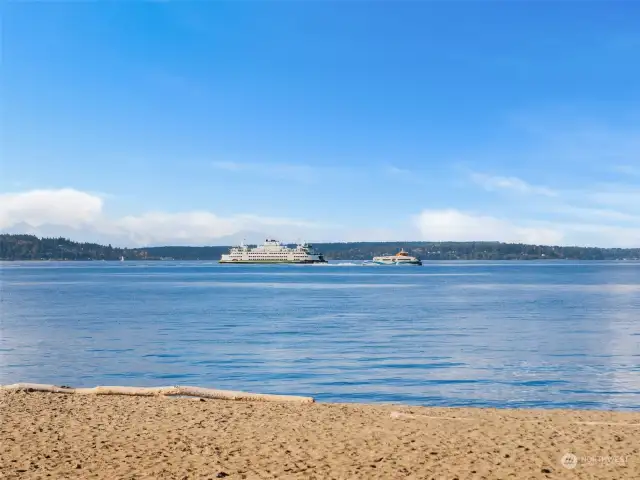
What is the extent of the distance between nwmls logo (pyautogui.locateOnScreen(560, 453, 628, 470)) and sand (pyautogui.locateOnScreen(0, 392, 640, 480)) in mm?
31

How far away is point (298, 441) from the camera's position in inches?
522

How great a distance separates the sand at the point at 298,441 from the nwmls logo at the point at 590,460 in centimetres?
3

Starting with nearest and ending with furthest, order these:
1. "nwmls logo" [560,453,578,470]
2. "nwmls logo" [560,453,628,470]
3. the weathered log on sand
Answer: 1. "nwmls logo" [560,453,578,470]
2. "nwmls logo" [560,453,628,470]
3. the weathered log on sand

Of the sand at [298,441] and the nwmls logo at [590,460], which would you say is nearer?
the sand at [298,441]

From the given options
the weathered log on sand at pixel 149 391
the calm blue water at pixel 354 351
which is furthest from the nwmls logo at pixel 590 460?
the weathered log on sand at pixel 149 391

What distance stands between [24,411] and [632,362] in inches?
795

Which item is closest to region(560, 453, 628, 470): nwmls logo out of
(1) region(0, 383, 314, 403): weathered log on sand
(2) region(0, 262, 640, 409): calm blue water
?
(2) region(0, 262, 640, 409): calm blue water

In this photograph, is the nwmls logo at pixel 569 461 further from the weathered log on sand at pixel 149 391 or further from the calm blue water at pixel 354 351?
the weathered log on sand at pixel 149 391

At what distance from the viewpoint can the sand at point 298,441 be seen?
37.2 feet

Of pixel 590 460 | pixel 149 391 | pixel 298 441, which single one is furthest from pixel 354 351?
pixel 590 460

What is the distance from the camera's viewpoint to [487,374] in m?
23.4

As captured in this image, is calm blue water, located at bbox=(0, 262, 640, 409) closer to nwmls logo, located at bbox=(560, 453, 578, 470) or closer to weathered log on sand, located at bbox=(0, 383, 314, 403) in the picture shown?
weathered log on sand, located at bbox=(0, 383, 314, 403)

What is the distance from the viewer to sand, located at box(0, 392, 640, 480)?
37.2ft

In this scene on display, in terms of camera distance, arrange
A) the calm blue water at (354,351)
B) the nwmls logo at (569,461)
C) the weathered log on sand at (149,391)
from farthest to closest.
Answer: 1. the calm blue water at (354,351)
2. the weathered log on sand at (149,391)
3. the nwmls logo at (569,461)
